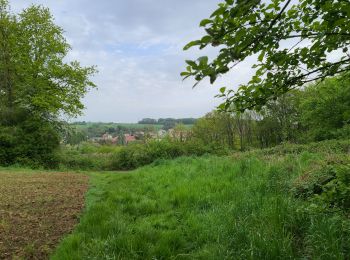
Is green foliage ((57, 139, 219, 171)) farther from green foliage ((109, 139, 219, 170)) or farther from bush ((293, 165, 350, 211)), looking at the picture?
bush ((293, 165, 350, 211))

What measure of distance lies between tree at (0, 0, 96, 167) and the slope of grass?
49.1 feet

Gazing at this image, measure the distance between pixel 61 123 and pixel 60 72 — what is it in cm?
392

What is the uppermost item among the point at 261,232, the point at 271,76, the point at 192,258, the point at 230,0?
the point at 230,0

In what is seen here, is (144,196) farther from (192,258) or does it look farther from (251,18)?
(251,18)

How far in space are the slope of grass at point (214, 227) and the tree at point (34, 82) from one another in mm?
14958

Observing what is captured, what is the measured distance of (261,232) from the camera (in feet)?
13.5

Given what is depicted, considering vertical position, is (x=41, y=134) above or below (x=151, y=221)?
above

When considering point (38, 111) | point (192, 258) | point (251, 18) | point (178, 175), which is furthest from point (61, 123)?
point (251, 18)

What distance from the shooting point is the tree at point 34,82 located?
2112 centimetres

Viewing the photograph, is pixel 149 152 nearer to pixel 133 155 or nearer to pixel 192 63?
pixel 133 155

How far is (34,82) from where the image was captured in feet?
77.7

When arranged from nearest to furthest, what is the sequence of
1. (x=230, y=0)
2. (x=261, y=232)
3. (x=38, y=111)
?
(x=230, y=0)
(x=261, y=232)
(x=38, y=111)

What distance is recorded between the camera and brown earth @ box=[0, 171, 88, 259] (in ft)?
16.3

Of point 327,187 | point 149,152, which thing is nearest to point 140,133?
point 149,152
